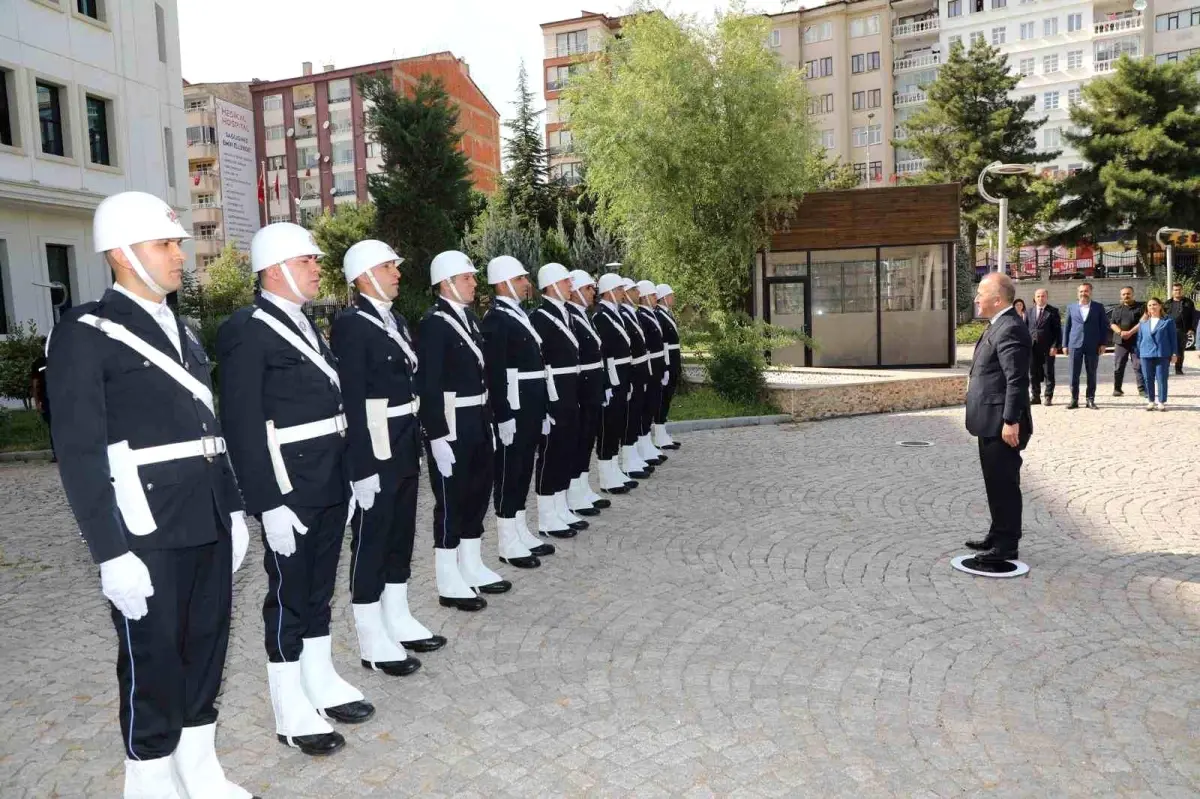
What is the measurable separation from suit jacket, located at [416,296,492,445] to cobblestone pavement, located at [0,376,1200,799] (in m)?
1.23

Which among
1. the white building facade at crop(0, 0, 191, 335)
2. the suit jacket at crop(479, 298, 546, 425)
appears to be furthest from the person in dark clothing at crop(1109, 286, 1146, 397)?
the white building facade at crop(0, 0, 191, 335)

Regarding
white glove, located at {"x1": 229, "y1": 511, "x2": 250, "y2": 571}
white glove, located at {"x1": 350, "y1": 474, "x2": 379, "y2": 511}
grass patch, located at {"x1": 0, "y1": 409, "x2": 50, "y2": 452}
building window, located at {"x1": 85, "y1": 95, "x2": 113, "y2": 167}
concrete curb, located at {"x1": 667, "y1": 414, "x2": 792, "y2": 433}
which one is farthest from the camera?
building window, located at {"x1": 85, "y1": 95, "x2": 113, "y2": 167}

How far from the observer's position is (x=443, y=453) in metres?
5.97

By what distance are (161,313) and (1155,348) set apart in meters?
15.9

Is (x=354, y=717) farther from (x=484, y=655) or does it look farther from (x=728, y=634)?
(x=728, y=634)

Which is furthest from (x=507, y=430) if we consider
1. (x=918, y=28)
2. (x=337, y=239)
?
(x=918, y=28)

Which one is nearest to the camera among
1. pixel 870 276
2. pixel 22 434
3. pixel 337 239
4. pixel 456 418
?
pixel 456 418

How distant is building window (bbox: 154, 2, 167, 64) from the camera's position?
94.4ft

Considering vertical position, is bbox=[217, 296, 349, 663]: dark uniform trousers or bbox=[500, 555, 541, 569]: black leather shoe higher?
bbox=[217, 296, 349, 663]: dark uniform trousers

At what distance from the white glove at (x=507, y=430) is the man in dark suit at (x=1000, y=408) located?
3.38 m

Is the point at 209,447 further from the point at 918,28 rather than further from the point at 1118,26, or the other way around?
the point at 918,28

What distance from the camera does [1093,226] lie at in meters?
47.5

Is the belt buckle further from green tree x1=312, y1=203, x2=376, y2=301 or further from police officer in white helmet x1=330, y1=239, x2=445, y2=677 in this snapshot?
green tree x1=312, y1=203, x2=376, y2=301

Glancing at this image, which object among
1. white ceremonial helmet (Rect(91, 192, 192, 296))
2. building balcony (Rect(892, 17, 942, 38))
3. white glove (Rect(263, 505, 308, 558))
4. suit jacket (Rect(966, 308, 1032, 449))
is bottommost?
white glove (Rect(263, 505, 308, 558))
